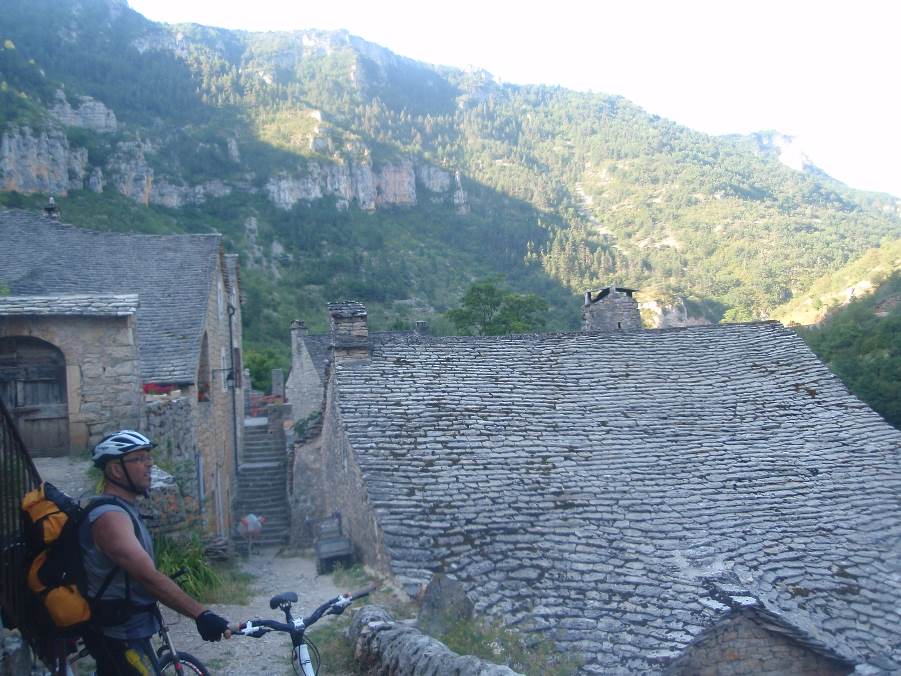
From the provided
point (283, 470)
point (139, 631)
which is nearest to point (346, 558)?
point (139, 631)

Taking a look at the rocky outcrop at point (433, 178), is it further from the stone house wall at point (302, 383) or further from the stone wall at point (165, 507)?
the stone wall at point (165, 507)

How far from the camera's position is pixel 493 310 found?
33.6m

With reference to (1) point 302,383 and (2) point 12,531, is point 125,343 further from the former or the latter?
(1) point 302,383

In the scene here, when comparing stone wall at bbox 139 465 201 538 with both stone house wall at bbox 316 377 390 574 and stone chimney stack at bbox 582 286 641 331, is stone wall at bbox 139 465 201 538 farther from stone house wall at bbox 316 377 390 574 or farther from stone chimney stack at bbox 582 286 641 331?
stone chimney stack at bbox 582 286 641 331

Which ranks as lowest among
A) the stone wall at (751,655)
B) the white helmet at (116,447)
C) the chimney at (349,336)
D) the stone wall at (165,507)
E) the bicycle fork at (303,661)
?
the stone wall at (751,655)

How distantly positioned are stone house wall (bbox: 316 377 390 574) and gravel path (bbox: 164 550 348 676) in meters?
0.83

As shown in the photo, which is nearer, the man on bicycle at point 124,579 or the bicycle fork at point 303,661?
the man on bicycle at point 124,579

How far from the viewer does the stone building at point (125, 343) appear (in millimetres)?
8906

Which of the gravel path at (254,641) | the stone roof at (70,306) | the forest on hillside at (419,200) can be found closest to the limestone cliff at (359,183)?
the forest on hillside at (419,200)

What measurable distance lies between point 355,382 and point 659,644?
20.3ft

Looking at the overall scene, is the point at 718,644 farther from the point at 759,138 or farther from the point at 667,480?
the point at 759,138

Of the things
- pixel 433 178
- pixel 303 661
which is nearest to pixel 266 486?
pixel 303 661

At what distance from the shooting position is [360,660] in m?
5.81

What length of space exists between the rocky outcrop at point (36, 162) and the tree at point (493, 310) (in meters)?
33.6
